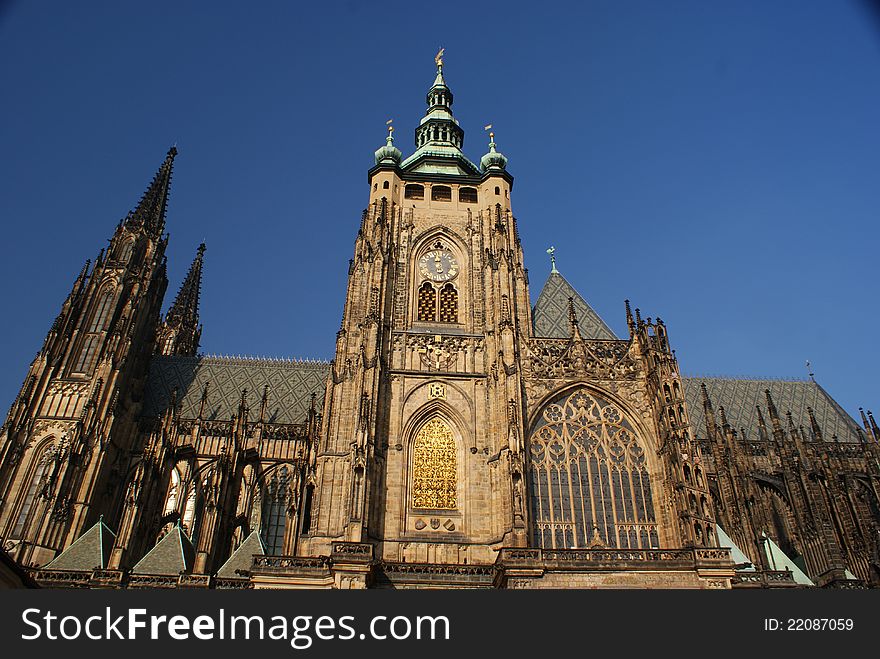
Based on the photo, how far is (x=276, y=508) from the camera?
114ft

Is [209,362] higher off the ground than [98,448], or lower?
higher

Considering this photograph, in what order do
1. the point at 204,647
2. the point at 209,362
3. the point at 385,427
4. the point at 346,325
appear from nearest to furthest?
the point at 204,647 < the point at 385,427 < the point at 346,325 < the point at 209,362

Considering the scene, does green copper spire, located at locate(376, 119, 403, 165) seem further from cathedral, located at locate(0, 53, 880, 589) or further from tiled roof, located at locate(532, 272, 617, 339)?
tiled roof, located at locate(532, 272, 617, 339)

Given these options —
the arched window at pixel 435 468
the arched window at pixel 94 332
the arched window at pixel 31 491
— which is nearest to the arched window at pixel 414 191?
the arched window at pixel 435 468

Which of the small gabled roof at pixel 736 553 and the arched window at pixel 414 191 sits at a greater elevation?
the arched window at pixel 414 191

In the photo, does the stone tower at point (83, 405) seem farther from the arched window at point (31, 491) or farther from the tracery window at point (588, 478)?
the tracery window at point (588, 478)

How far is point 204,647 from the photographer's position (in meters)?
12.8

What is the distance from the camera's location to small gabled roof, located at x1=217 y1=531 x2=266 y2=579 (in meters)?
26.0

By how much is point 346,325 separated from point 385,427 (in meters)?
5.00

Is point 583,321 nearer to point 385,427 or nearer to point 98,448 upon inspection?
point 385,427

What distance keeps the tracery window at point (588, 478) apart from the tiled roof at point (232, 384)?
55.8 feet

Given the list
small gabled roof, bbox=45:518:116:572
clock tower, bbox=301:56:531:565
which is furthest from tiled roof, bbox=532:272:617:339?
small gabled roof, bbox=45:518:116:572

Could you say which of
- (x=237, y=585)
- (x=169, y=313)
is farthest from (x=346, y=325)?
(x=169, y=313)

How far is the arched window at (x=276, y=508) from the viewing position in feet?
111
